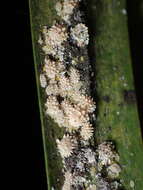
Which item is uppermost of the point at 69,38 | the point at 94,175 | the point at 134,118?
the point at 69,38

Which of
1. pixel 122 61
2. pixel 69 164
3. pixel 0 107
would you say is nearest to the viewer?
pixel 69 164

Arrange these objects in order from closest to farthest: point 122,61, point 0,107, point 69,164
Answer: point 69,164, point 122,61, point 0,107

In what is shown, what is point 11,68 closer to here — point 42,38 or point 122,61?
point 42,38

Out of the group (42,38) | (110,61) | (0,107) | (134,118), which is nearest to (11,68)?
(0,107)

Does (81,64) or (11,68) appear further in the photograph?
(11,68)

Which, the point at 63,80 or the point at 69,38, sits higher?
the point at 69,38

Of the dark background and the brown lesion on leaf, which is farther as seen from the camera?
the dark background

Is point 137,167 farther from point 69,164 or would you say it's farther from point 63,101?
point 63,101

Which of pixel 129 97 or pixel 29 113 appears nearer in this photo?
pixel 129 97

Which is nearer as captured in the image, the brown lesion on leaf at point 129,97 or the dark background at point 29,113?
the brown lesion on leaf at point 129,97
